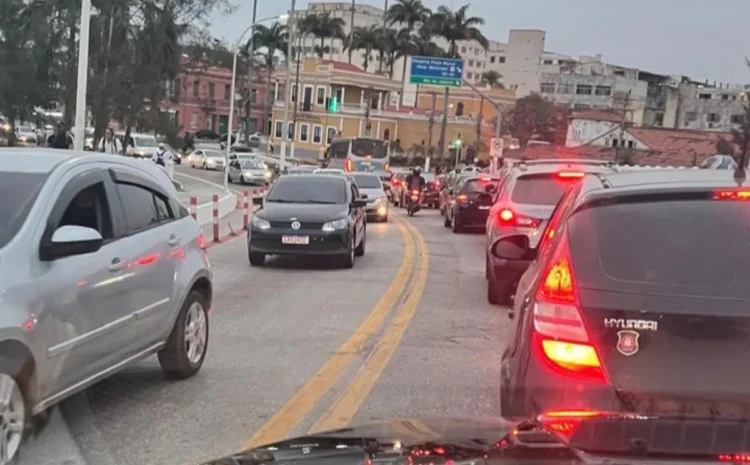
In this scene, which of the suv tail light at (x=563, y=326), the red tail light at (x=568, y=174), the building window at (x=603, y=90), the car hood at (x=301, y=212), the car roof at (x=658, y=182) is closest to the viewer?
the suv tail light at (x=563, y=326)

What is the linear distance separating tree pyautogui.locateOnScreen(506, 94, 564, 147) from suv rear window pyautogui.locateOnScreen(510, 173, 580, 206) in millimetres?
74464

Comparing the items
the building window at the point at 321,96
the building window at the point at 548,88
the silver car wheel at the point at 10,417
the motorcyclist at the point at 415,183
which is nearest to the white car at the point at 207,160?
the motorcyclist at the point at 415,183

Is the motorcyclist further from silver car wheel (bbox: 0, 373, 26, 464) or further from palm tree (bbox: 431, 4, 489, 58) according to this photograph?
palm tree (bbox: 431, 4, 489, 58)

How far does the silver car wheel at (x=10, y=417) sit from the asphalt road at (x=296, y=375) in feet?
1.20

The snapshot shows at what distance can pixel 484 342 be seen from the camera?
30.2 ft

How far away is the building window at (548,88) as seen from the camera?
119375 millimetres

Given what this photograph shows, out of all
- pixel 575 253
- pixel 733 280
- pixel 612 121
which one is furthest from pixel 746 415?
pixel 612 121

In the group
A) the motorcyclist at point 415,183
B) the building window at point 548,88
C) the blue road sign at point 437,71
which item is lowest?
the motorcyclist at point 415,183

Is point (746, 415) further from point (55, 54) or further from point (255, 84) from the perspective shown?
point (255, 84)

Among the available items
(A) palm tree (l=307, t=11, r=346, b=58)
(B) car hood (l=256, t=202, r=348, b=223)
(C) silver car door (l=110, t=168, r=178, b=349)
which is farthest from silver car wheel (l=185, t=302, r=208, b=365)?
(A) palm tree (l=307, t=11, r=346, b=58)

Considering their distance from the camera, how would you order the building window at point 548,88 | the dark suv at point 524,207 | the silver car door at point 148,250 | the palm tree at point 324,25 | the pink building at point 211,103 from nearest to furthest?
the silver car door at point 148,250, the dark suv at point 524,207, the palm tree at point 324,25, the pink building at point 211,103, the building window at point 548,88

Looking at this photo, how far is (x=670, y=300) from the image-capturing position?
3.84 metres

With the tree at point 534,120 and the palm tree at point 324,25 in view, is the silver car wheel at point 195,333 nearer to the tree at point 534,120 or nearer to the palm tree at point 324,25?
the tree at point 534,120

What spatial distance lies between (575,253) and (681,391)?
78cm
